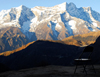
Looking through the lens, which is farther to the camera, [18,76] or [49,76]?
[18,76]

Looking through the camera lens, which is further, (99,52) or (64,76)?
(99,52)

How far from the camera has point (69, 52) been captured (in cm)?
17800

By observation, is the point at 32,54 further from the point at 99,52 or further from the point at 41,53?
the point at 99,52

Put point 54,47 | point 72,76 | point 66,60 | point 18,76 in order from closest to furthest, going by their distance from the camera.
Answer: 1. point 72,76
2. point 18,76
3. point 66,60
4. point 54,47

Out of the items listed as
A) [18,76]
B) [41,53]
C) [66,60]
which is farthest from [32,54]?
[18,76]

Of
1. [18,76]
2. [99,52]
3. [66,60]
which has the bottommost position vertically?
[66,60]

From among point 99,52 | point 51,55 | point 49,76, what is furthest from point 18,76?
point 51,55

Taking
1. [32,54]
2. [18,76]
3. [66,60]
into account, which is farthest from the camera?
[32,54]

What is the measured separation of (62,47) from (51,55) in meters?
20.9

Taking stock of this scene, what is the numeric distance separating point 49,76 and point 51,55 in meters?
163

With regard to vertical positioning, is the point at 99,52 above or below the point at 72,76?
below

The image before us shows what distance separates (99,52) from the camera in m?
106

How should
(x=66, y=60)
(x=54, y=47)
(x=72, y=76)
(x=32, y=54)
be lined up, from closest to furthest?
1. (x=72, y=76)
2. (x=66, y=60)
3. (x=32, y=54)
4. (x=54, y=47)

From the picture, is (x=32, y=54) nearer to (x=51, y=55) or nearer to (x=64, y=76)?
(x=51, y=55)
